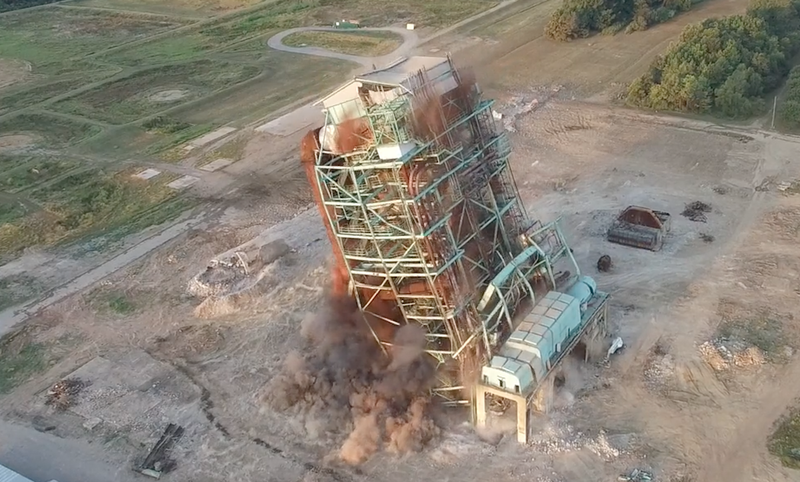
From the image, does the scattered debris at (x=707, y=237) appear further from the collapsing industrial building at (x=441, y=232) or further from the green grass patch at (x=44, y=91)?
the green grass patch at (x=44, y=91)

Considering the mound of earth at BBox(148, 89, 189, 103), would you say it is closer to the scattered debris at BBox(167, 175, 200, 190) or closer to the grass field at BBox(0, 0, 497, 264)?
the grass field at BBox(0, 0, 497, 264)

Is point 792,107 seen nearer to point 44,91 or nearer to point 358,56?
point 358,56

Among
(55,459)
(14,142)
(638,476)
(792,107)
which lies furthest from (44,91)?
(638,476)

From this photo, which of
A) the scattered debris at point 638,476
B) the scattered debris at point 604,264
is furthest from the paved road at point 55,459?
the scattered debris at point 604,264

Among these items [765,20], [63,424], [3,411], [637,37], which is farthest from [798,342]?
[637,37]

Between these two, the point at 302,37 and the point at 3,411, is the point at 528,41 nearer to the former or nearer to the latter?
the point at 302,37
